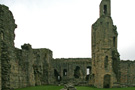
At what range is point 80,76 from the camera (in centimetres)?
3669

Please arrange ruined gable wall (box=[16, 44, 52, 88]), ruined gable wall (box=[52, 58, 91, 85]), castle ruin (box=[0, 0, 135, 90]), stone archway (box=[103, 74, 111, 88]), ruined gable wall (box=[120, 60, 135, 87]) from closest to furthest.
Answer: castle ruin (box=[0, 0, 135, 90])
ruined gable wall (box=[16, 44, 52, 88])
stone archway (box=[103, 74, 111, 88])
ruined gable wall (box=[120, 60, 135, 87])
ruined gable wall (box=[52, 58, 91, 85])

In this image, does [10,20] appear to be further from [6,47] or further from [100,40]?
[100,40]

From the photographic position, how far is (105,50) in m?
21.0

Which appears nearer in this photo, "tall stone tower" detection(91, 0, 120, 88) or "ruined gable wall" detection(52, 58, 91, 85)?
"tall stone tower" detection(91, 0, 120, 88)

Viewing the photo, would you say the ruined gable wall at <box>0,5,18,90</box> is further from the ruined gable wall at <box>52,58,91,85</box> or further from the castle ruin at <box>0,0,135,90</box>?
the ruined gable wall at <box>52,58,91,85</box>

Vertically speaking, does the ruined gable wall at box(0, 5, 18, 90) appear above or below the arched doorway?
above

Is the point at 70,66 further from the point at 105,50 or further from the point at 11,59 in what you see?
the point at 11,59

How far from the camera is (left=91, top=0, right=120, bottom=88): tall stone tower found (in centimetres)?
2061

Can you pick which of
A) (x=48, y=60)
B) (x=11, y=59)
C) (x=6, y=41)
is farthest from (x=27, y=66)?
(x=48, y=60)

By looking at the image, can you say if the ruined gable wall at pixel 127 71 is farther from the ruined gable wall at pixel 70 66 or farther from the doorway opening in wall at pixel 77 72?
the doorway opening in wall at pixel 77 72

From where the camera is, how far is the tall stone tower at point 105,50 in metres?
20.6

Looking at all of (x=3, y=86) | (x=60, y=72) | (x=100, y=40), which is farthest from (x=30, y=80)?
(x=60, y=72)

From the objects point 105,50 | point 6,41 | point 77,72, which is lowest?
point 77,72

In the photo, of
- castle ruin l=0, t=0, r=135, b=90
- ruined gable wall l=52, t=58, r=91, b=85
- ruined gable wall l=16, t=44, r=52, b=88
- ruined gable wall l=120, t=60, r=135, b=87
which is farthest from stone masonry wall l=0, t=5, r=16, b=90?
ruined gable wall l=52, t=58, r=91, b=85
